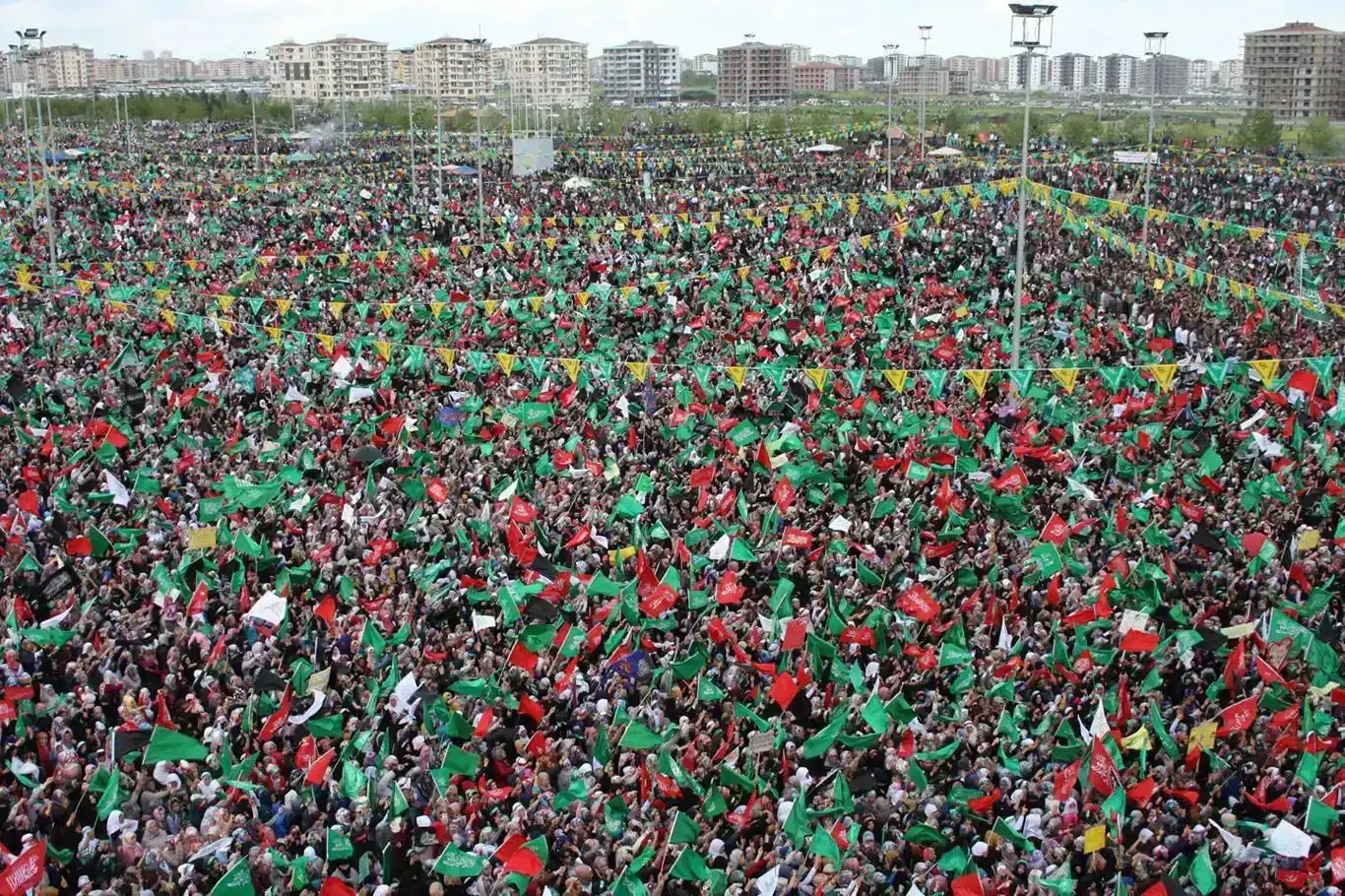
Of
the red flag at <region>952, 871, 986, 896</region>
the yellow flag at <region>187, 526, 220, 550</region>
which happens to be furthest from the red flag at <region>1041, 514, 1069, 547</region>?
the yellow flag at <region>187, 526, 220, 550</region>

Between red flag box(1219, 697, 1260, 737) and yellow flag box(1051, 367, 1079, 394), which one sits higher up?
yellow flag box(1051, 367, 1079, 394)

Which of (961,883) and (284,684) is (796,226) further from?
(961,883)

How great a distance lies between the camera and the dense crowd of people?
12.3 m

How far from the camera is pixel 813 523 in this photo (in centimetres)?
1981

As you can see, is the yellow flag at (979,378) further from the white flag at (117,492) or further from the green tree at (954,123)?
the green tree at (954,123)

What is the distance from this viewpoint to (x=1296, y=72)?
121m

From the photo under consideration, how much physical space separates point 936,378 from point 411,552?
32.0 feet

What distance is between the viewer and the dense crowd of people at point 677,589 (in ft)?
40.3

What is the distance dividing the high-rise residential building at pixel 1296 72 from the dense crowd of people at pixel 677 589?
91.5m

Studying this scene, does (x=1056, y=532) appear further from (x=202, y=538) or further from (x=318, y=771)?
(x=202, y=538)

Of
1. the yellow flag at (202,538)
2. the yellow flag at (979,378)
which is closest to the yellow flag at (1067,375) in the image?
the yellow flag at (979,378)

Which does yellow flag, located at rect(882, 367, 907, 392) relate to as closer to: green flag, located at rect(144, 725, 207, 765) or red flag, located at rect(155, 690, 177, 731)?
red flag, located at rect(155, 690, 177, 731)

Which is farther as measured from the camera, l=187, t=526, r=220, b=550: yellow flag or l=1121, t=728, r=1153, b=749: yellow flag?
l=187, t=526, r=220, b=550: yellow flag

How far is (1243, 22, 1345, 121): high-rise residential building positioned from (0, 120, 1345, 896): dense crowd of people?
300 ft
